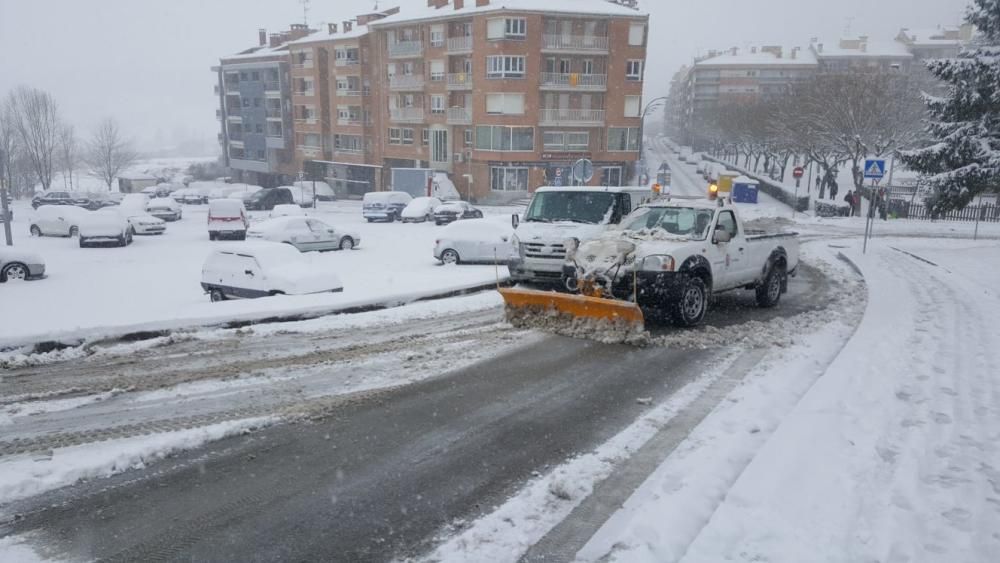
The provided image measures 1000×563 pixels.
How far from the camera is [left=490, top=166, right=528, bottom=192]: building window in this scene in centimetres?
5047

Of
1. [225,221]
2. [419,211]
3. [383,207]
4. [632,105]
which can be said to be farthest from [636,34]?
[225,221]

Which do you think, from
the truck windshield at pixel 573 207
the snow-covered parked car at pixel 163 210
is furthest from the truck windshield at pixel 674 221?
the snow-covered parked car at pixel 163 210

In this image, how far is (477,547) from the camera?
403 cm

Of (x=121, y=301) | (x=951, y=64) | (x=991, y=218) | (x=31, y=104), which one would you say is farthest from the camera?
(x=31, y=104)

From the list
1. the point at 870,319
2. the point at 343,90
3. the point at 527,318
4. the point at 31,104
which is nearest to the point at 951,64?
the point at 870,319

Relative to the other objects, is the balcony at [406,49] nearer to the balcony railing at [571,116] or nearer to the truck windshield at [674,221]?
the balcony railing at [571,116]

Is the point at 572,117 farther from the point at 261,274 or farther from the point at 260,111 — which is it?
the point at 260,111

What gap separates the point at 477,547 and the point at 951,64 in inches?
718

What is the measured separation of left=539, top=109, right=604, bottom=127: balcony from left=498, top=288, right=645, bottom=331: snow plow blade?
41.5 meters

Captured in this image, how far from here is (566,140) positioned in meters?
50.5

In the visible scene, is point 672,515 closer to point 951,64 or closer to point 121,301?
point 121,301

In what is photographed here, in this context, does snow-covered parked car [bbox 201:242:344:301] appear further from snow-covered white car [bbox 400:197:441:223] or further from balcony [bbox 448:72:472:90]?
balcony [bbox 448:72:472:90]

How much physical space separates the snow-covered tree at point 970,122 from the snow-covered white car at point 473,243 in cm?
1156

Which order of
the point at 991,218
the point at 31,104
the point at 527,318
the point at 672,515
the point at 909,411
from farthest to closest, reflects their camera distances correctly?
the point at 31,104 < the point at 991,218 < the point at 527,318 < the point at 909,411 < the point at 672,515
